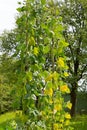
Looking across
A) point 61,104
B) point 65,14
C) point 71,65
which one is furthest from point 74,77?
point 61,104

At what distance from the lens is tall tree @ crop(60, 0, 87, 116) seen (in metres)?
30.6

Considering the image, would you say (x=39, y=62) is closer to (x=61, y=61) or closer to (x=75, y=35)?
(x=61, y=61)

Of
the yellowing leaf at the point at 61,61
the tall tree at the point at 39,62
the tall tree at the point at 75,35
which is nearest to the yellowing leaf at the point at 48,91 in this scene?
the tall tree at the point at 39,62

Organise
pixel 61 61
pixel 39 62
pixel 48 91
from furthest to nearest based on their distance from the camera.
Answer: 1. pixel 61 61
2. pixel 48 91
3. pixel 39 62

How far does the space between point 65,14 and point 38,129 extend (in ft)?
88.6

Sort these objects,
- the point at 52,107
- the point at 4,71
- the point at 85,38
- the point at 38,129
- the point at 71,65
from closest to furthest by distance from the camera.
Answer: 1. the point at 38,129
2. the point at 52,107
3. the point at 85,38
4. the point at 71,65
5. the point at 4,71

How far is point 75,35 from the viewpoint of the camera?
102 feet

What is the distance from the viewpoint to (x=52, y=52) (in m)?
5.11

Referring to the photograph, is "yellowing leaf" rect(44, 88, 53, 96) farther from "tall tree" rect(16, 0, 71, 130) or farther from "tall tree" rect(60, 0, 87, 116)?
"tall tree" rect(60, 0, 87, 116)

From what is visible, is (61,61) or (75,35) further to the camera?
(75,35)

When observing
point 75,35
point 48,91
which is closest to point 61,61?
point 48,91

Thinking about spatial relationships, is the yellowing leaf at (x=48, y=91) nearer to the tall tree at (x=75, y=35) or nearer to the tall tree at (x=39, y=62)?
the tall tree at (x=39, y=62)

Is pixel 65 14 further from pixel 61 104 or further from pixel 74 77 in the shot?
pixel 61 104

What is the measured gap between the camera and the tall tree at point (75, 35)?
3062 cm
